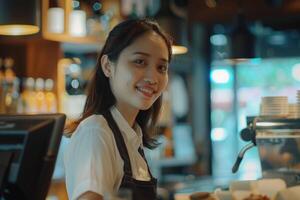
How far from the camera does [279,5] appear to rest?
3.44 metres

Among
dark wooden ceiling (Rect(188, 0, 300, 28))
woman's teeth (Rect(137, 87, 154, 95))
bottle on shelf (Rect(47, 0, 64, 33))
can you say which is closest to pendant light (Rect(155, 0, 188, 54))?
dark wooden ceiling (Rect(188, 0, 300, 28))

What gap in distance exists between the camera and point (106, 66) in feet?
5.78

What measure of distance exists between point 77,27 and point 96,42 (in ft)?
0.54

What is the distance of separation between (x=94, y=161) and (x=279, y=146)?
0.59 metres

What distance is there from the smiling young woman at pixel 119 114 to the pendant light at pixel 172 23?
976 mm

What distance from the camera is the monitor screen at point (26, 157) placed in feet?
4.17

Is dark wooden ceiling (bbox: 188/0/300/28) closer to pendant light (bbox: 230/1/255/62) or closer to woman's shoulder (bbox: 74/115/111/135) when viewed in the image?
pendant light (bbox: 230/1/255/62)

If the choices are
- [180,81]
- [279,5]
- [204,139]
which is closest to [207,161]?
[204,139]

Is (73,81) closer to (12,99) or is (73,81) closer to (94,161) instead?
(12,99)

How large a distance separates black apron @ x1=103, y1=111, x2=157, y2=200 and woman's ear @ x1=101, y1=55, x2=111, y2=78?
5.0 inches

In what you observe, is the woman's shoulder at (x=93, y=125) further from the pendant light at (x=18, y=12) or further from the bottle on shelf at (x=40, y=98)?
the bottle on shelf at (x=40, y=98)

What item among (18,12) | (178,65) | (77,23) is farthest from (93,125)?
(178,65)

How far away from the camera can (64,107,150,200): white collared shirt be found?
4.79ft

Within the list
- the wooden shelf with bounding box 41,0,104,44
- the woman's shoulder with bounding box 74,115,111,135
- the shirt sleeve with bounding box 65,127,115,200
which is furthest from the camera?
the wooden shelf with bounding box 41,0,104,44
